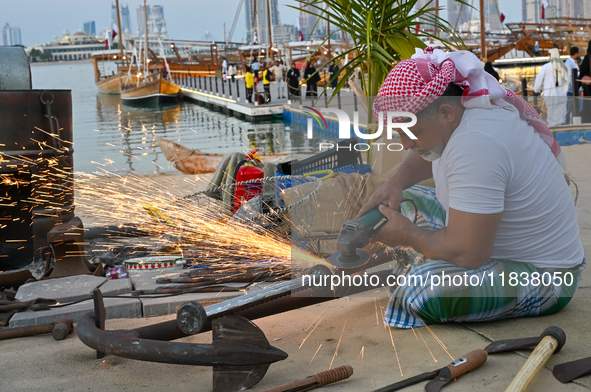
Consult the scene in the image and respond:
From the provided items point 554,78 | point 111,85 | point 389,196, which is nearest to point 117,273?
point 389,196

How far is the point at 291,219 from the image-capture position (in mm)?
4105

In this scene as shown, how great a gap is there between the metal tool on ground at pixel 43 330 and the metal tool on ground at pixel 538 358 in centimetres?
220

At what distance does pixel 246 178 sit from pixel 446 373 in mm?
3457

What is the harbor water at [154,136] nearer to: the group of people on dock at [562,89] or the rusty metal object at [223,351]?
the group of people on dock at [562,89]

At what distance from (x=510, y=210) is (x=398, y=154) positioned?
7.32 feet

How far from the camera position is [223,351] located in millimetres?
2201

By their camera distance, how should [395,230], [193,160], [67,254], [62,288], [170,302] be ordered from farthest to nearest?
[193,160] < [67,254] < [62,288] < [170,302] < [395,230]

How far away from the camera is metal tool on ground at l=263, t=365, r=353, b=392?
7.09 ft

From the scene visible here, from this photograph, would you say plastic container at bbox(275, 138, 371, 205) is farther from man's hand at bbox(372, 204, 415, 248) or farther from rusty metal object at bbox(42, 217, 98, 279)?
man's hand at bbox(372, 204, 415, 248)

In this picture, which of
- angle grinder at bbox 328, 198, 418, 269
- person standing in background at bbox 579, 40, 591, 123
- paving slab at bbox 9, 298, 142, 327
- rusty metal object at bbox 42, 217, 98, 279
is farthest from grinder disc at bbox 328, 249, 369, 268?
person standing in background at bbox 579, 40, 591, 123

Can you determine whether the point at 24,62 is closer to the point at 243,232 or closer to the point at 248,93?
the point at 243,232

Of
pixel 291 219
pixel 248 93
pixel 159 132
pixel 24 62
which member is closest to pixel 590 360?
pixel 291 219

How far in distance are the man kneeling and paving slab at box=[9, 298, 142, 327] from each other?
1572 millimetres

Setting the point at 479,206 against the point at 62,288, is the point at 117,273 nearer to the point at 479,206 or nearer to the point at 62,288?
the point at 62,288
